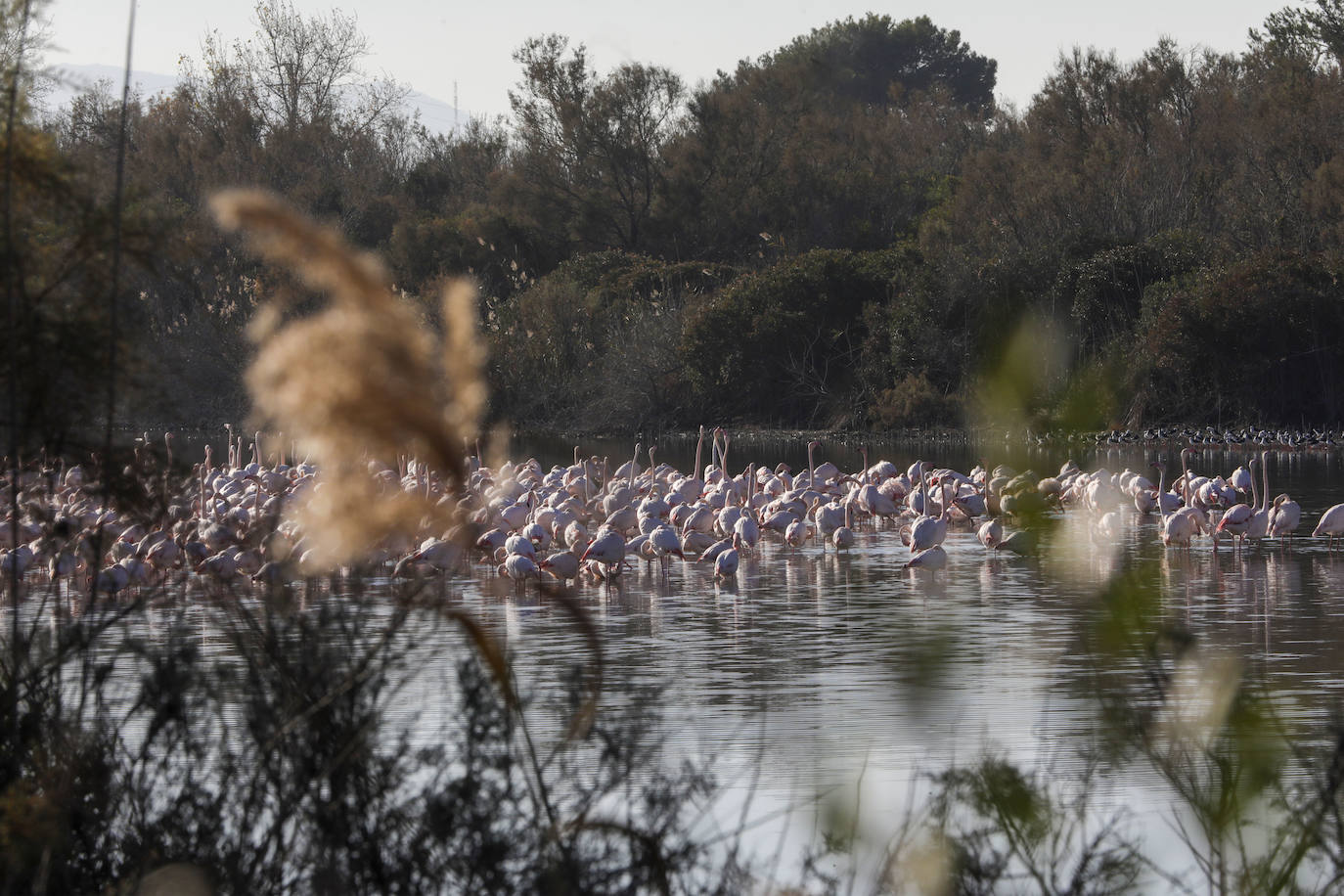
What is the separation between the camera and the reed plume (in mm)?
2545

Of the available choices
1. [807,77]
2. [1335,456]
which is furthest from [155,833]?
[807,77]

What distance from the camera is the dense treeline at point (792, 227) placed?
33312mm

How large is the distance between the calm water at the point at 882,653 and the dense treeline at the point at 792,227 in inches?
312

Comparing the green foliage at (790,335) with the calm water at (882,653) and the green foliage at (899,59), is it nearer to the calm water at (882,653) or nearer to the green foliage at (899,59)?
the calm water at (882,653)

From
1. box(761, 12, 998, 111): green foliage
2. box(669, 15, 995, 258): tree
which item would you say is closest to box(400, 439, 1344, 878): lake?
box(669, 15, 995, 258): tree

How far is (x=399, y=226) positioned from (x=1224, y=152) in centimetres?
2048

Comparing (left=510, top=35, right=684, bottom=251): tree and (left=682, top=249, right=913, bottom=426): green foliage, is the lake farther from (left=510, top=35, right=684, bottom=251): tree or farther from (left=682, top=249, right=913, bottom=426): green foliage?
(left=510, top=35, right=684, bottom=251): tree

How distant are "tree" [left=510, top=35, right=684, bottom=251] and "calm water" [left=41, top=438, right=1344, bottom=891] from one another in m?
31.1

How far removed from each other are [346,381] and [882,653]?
793cm

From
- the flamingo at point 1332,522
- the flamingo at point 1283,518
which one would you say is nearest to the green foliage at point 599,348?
the flamingo at point 1283,518

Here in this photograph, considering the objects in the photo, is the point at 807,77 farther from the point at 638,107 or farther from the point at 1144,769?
the point at 1144,769

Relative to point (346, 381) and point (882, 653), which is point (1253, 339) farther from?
point (346, 381)

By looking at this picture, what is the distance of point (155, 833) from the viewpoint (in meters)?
4.05

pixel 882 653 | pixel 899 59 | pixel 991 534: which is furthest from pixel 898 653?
pixel 899 59
